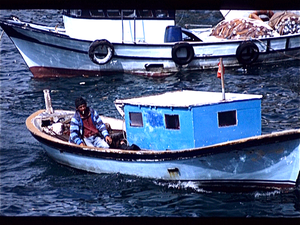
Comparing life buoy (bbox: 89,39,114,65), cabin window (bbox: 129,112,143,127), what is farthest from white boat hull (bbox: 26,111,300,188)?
life buoy (bbox: 89,39,114,65)

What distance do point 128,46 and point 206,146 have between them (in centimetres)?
1027

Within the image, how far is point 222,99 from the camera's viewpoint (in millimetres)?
10164

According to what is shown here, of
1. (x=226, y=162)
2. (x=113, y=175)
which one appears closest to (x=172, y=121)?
(x=226, y=162)

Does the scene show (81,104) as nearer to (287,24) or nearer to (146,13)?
(146,13)

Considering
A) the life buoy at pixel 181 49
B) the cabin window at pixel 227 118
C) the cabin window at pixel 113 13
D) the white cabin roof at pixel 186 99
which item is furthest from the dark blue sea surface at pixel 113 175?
the cabin window at pixel 113 13

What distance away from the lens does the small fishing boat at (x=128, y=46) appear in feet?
63.6

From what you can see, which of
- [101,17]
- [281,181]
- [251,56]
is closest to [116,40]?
[101,17]

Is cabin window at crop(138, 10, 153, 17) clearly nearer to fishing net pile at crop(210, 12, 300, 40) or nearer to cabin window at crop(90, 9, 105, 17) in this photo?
cabin window at crop(90, 9, 105, 17)

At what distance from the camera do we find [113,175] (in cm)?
1112

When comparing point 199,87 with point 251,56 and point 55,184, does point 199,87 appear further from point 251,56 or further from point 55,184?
point 55,184

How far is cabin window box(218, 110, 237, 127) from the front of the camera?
10156 millimetres

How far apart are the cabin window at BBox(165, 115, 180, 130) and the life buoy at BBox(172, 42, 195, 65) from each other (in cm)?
913

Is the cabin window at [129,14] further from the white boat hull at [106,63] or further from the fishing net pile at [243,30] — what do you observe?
the fishing net pile at [243,30]

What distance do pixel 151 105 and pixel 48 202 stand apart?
2848 millimetres
